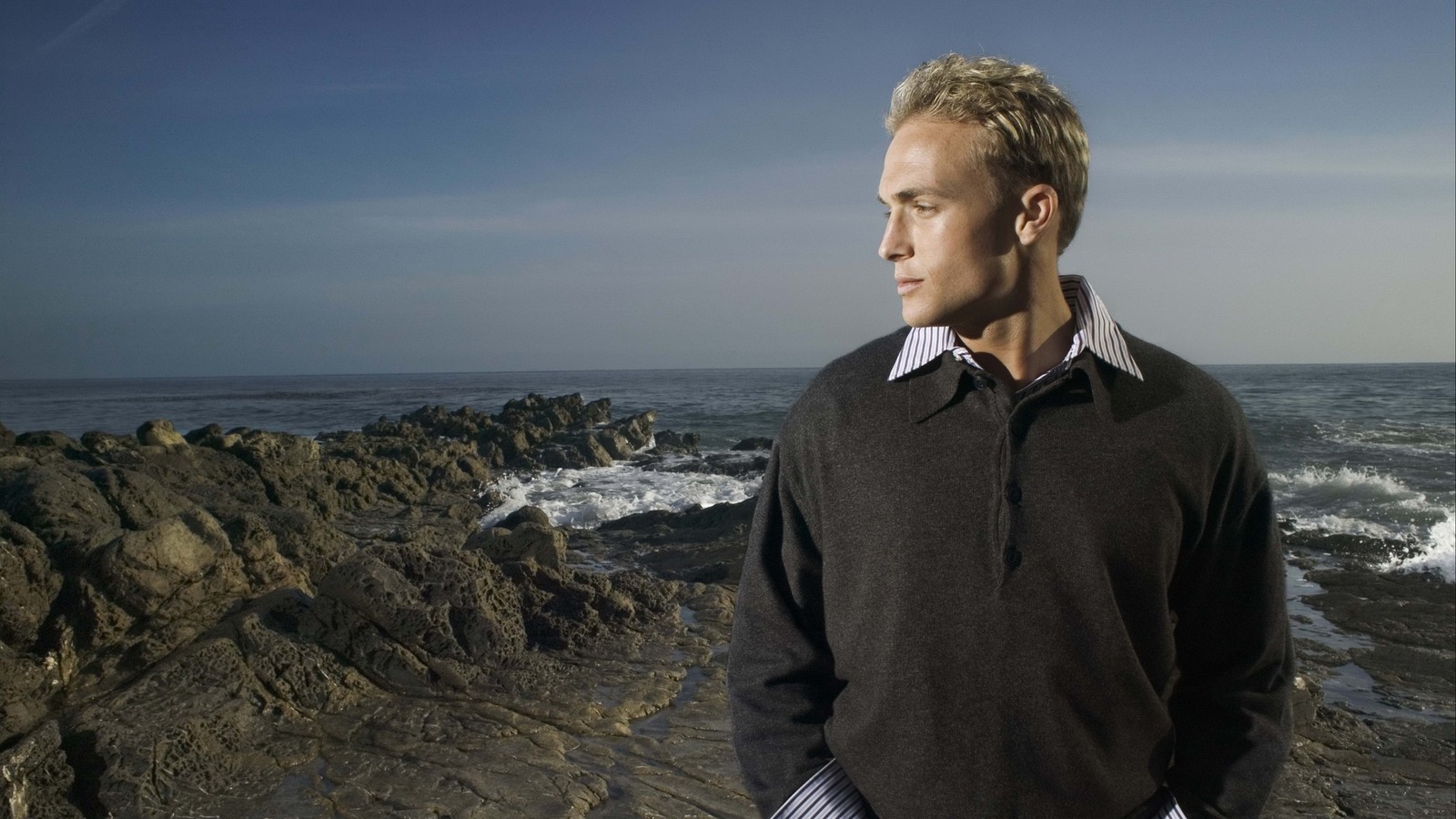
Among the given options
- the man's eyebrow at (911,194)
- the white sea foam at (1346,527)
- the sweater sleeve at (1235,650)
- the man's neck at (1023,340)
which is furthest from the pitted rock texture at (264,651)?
the white sea foam at (1346,527)

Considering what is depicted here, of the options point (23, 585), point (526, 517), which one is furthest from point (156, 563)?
point (526, 517)

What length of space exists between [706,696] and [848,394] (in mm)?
4500

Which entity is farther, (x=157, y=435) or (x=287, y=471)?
(x=157, y=435)

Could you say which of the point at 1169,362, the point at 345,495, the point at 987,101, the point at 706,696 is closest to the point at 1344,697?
the point at 706,696

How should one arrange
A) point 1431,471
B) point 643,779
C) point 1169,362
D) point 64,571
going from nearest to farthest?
1. point 1169,362
2. point 643,779
3. point 64,571
4. point 1431,471

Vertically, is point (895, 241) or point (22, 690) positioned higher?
point (895, 241)

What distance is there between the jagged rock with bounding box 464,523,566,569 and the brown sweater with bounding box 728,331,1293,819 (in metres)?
6.30

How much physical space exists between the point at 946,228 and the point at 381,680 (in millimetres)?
4975

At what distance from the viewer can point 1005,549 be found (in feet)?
5.58

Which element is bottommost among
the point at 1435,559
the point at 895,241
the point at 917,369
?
the point at 1435,559

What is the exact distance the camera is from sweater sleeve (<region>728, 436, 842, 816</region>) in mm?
1896

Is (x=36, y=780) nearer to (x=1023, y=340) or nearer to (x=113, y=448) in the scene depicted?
(x=1023, y=340)

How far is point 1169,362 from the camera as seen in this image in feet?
6.14

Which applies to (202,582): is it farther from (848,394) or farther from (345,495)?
(345,495)
